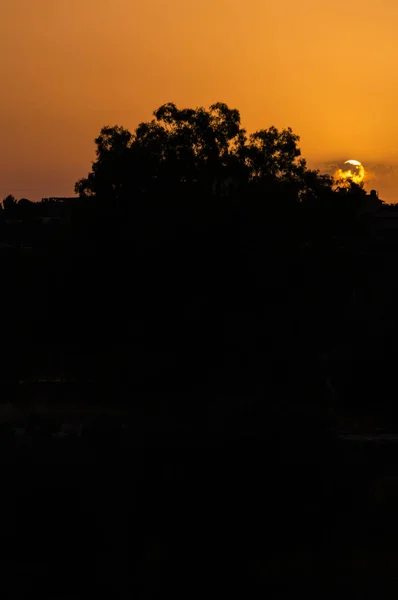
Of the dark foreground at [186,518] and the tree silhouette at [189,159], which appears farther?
the tree silhouette at [189,159]

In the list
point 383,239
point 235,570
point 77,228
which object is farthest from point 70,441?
point 383,239

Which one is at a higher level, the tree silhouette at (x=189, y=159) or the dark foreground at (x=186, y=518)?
the tree silhouette at (x=189, y=159)

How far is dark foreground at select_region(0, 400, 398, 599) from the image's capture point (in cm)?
1706

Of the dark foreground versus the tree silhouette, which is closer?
the dark foreground

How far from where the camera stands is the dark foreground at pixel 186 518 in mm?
17062

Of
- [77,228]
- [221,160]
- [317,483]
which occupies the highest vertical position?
[221,160]

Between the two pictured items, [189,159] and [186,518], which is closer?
[186,518]

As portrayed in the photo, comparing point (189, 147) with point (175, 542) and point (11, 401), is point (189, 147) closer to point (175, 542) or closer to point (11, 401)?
point (11, 401)

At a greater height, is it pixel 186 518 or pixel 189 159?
pixel 189 159

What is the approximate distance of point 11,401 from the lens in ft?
116

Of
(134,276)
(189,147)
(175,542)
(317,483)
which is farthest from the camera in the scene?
(189,147)

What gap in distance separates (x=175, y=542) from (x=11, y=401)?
61.9 ft

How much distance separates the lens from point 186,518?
18.2 m

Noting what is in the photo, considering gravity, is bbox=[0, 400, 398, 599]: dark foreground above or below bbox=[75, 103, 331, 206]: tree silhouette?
below
